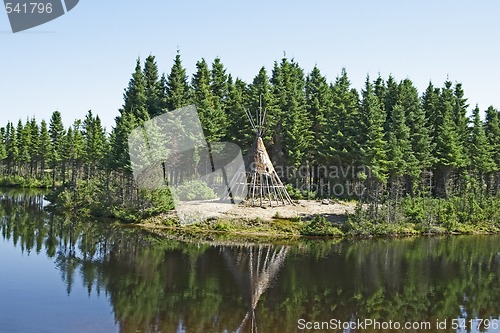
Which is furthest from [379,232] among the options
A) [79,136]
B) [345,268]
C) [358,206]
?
[79,136]

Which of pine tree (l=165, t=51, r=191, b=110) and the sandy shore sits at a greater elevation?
pine tree (l=165, t=51, r=191, b=110)

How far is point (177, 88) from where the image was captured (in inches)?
1912

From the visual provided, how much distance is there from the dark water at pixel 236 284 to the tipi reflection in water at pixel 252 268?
0.19 feet

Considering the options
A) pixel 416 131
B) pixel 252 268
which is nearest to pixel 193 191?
pixel 252 268

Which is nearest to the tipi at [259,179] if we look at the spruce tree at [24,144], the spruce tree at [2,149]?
the spruce tree at [24,144]

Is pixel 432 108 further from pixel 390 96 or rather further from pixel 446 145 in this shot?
pixel 446 145

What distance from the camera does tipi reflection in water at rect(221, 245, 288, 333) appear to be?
17.7 meters

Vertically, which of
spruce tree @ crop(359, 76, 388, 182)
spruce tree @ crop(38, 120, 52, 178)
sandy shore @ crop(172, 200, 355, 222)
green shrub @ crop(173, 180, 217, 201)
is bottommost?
sandy shore @ crop(172, 200, 355, 222)

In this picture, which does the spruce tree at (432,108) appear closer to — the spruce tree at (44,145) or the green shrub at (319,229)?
the green shrub at (319,229)

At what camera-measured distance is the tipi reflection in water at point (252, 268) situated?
57.9 feet

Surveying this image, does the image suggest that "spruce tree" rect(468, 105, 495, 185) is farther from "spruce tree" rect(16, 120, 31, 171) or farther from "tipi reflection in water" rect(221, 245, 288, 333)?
"spruce tree" rect(16, 120, 31, 171)

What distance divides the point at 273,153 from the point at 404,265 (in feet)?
78.9

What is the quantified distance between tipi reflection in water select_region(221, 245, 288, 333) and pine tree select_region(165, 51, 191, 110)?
2249 centimetres

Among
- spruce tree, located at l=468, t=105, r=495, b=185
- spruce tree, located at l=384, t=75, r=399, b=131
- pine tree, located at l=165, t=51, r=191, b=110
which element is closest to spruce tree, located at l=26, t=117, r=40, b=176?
pine tree, located at l=165, t=51, r=191, b=110
